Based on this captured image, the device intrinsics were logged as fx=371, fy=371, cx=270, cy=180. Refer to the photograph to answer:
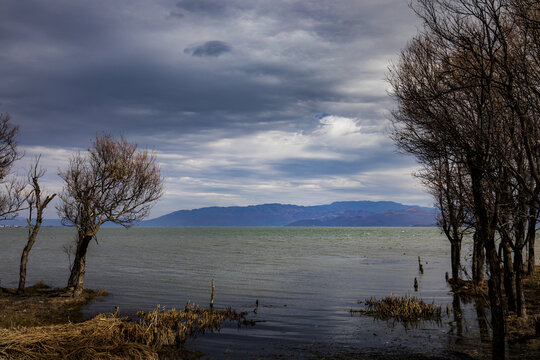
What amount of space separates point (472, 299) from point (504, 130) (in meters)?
24.3

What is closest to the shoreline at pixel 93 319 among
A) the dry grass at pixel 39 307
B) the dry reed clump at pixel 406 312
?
the dry grass at pixel 39 307

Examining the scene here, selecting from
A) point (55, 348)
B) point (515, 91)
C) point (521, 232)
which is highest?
point (515, 91)

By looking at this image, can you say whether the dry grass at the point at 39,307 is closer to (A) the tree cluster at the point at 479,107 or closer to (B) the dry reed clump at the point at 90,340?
(B) the dry reed clump at the point at 90,340

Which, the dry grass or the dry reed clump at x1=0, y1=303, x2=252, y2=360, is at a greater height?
the dry reed clump at x1=0, y1=303, x2=252, y2=360

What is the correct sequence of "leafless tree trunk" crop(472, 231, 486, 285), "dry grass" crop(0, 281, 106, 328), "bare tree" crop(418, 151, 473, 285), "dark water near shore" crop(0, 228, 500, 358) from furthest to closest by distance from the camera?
"leafless tree trunk" crop(472, 231, 486, 285) < "dry grass" crop(0, 281, 106, 328) < "dark water near shore" crop(0, 228, 500, 358) < "bare tree" crop(418, 151, 473, 285)

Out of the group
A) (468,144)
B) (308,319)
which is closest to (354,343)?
(308,319)

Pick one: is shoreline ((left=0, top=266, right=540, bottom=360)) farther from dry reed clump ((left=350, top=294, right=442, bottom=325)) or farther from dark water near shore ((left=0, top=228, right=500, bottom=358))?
dry reed clump ((left=350, top=294, right=442, bottom=325))

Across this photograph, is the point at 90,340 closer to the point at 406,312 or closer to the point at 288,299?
the point at 406,312

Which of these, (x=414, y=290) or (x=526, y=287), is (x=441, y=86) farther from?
(x=414, y=290)

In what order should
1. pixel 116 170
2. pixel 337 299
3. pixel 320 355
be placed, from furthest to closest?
pixel 337 299
pixel 116 170
pixel 320 355

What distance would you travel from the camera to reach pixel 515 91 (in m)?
10.2

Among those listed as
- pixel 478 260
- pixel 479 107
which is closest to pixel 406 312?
pixel 478 260

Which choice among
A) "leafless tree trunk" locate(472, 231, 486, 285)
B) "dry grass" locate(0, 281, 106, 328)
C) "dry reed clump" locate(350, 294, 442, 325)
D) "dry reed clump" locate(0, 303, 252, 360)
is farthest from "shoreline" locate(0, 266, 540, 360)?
"dry reed clump" locate(350, 294, 442, 325)

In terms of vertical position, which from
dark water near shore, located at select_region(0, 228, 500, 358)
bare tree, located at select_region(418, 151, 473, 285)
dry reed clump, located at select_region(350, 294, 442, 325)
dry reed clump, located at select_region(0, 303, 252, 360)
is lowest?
dark water near shore, located at select_region(0, 228, 500, 358)
